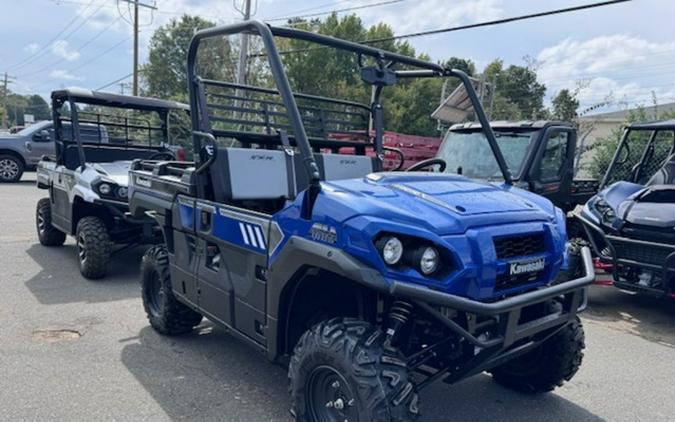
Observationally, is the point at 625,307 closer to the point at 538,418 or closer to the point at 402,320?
the point at 538,418

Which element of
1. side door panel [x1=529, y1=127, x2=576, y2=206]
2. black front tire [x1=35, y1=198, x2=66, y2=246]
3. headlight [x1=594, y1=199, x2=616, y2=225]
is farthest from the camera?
black front tire [x1=35, y1=198, x2=66, y2=246]

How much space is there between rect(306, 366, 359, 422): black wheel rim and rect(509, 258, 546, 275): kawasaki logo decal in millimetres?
965

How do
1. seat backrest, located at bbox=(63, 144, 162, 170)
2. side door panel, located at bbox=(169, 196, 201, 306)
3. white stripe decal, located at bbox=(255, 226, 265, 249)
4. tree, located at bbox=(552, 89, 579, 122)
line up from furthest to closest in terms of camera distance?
tree, located at bbox=(552, 89, 579, 122) → seat backrest, located at bbox=(63, 144, 162, 170) → side door panel, located at bbox=(169, 196, 201, 306) → white stripe decal, located at bbox=(255, 226, 265, 249)

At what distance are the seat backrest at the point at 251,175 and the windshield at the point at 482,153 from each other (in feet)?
11.8

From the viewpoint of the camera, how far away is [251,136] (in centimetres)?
412

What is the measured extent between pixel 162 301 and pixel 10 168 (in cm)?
1411

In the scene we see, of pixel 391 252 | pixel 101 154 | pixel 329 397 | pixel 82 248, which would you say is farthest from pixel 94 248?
pixel 391 252

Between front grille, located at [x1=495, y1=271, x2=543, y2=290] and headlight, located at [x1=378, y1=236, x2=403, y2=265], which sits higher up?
headlight, located at [x1=378, y1=236, x2=403, y2=265]

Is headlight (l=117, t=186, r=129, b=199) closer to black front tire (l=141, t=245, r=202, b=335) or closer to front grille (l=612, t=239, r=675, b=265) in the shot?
black front tire (l=141, t=245, r=202, b=335)

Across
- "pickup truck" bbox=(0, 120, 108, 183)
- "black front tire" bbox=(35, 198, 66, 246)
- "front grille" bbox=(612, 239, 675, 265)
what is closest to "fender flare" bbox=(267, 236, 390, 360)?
"front grille" bbox=(612, 239, 675, 265)

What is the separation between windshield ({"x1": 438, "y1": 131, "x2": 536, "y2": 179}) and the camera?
22.8ft

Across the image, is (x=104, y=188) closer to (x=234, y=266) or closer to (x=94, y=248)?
(x=94, y=248)

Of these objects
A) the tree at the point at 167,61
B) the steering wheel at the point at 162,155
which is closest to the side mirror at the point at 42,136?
the steering wheel at the point at 162,155

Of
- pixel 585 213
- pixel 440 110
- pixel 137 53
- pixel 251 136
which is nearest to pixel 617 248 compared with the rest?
pixel 585 213
